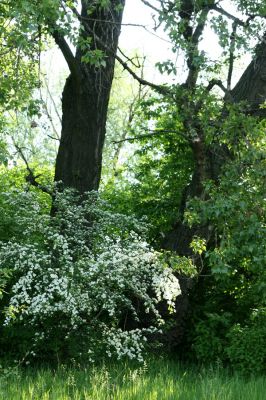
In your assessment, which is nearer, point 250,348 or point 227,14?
point 250,348

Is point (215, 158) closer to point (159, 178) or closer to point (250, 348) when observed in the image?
point (250, 348)

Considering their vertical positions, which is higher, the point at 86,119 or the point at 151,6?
the point at 151,6

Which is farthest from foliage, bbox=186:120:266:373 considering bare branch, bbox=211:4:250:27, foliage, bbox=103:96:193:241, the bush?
foliage, bbox=103:96:193:241

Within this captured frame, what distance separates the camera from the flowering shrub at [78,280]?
813 centimetres

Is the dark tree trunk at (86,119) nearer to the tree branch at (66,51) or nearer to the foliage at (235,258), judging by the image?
the tree branch at (66,51)

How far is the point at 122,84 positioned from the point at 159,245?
1992 centimetres

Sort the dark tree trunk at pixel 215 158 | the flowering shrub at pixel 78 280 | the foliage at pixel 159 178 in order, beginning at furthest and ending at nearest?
the foliage at pixel 159 178 → the dark tree trunk at pixel 215 158 → the flowering shrub at pixel 78 280

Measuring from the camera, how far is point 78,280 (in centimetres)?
838

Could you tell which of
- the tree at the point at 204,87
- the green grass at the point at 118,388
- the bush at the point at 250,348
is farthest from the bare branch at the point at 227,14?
the green grass at the point at 118,388

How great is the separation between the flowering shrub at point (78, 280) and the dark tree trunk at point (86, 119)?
3.21 ft

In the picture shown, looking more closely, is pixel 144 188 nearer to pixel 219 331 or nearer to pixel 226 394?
pixel 219 331

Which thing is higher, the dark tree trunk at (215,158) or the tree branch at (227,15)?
the tree branch at (227,15)

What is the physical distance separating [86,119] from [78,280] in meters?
3.13

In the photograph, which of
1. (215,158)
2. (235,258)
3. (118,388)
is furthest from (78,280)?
(215,158)
